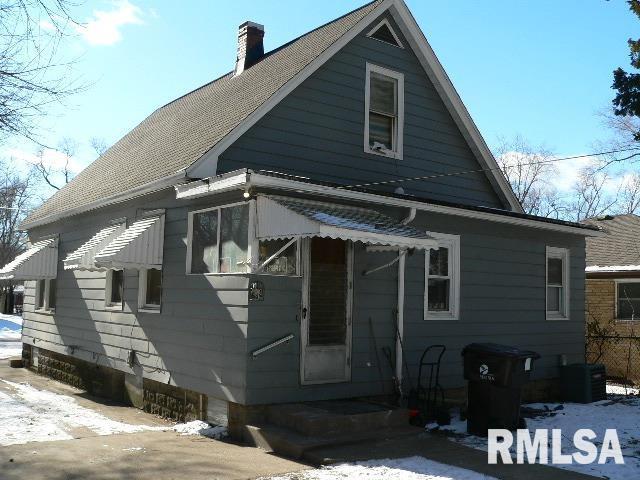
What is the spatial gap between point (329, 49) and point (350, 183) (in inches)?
86.3

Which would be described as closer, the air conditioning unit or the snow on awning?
the snow on awning

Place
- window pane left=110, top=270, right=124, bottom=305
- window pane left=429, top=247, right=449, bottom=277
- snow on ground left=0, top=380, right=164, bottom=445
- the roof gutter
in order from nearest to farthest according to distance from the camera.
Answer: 1. the roof gutter
2. snow on ground left=0, top=380, right=164, bottom=445
3. window pane left=429, top=247, right=449, bottom=277
4. window pane left=110, top=270, right=124, bottom=305

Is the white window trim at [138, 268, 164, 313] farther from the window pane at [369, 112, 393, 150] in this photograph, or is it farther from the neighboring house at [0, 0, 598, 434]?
the window pane at [369, 112, 393, 150]

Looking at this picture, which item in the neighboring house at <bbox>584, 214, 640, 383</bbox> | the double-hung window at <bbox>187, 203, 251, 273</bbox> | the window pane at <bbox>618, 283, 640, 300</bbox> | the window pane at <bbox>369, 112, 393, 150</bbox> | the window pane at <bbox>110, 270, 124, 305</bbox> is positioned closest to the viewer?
the double-hung window at <bbox>187, 203, 251, 273</bbox>

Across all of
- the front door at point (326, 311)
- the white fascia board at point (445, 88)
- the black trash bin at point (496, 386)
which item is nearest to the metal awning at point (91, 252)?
the front door at point (326, 311)

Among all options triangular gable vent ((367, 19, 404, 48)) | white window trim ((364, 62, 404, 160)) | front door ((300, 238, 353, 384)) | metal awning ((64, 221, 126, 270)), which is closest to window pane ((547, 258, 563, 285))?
white window trim ((364, 62, 404, 160))

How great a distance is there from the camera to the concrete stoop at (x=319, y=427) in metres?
7.78

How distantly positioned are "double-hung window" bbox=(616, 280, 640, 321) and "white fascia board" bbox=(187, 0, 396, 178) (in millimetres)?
11460

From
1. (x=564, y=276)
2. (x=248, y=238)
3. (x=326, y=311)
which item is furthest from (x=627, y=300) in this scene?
(x=248, y=238)

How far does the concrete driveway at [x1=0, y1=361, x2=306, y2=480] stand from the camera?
22.6ft

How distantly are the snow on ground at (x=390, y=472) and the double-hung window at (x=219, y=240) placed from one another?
2.74 meters

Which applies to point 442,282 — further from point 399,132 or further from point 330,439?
point 330,439

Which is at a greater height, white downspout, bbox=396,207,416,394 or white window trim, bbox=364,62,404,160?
white window trim, bbox=364,62,404,160

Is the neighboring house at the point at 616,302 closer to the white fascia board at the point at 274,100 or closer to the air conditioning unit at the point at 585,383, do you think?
the air conditioning unit at the point at 585,383
